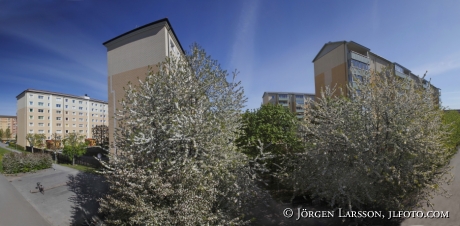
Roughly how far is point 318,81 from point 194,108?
89.6 ft

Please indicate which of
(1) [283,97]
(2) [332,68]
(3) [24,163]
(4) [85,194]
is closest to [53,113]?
(3) [24,163]

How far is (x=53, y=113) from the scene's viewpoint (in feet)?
133

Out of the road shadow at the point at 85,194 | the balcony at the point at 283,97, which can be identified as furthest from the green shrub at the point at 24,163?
the balcony at the point at 283,97

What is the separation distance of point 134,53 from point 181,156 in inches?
509

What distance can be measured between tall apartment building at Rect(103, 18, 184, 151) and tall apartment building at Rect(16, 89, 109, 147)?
3467cm

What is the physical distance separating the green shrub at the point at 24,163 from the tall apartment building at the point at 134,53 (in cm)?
830

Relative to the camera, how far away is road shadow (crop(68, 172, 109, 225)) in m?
8.62

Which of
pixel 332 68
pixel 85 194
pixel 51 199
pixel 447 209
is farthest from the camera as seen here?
pixel 332 68

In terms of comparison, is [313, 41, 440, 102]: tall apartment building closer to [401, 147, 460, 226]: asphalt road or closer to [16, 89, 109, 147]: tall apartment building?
[401, 147, 460, 226]: asphalt road

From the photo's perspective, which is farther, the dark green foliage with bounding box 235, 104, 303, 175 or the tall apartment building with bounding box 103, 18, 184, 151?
the tall apartment building with bounding box 103, 18, 184, 151

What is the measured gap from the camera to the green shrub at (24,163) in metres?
15.8

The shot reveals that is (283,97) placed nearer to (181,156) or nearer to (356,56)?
(356,56)

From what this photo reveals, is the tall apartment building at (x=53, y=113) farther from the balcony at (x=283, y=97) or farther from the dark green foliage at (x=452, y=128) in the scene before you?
the dark green foliage at (x=452, y=128)

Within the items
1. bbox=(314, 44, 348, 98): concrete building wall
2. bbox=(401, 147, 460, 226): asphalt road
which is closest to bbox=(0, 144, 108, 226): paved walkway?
bbox=(401, 147, 460, 226): asphalt road
